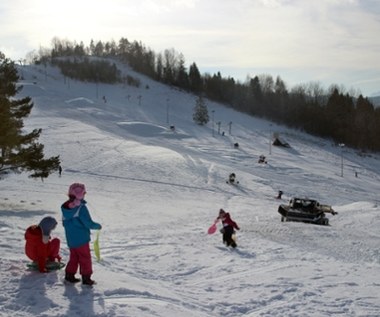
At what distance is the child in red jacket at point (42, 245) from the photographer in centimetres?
827

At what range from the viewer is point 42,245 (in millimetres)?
8398

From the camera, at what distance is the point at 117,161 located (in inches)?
2008

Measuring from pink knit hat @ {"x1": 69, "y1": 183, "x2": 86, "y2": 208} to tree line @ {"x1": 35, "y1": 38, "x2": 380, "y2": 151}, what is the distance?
109 m

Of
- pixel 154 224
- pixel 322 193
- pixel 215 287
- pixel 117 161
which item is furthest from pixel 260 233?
pixel 117 161

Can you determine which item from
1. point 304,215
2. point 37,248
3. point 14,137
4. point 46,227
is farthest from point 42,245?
point 304,215

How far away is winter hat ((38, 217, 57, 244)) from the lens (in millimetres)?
8430

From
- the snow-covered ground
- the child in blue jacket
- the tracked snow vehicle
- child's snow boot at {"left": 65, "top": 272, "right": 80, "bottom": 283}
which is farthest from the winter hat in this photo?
the tracked snow vehicle

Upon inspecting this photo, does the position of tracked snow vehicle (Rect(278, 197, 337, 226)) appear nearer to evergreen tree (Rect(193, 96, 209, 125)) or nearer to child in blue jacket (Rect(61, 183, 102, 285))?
child in blue jacket (Rect(61, 183, 102, 285))

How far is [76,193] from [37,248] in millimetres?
1404

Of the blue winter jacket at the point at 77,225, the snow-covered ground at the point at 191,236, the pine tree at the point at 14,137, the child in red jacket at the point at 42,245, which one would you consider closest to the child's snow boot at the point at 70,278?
the snow-covered ground at the point at 191,236

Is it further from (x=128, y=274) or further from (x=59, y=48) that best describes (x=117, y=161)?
(x=59, y=48)

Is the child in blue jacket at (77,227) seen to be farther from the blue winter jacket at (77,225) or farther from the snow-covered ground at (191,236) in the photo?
the snow-covered ground at (191,236)

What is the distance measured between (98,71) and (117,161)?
9283 cm

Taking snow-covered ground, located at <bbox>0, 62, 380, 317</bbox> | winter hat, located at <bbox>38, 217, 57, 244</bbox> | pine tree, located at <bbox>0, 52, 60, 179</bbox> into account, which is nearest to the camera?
snow-covered ground, located at <bbox>0, 62, 380, 317</bbox>
